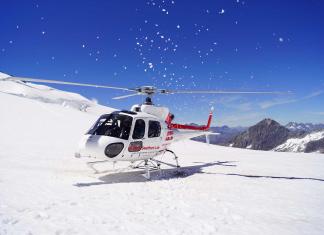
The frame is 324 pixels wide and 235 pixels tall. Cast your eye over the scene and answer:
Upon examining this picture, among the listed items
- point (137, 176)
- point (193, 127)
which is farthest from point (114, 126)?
point (193, 127)

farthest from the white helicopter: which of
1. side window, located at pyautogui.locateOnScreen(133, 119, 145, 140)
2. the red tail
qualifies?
the red tail

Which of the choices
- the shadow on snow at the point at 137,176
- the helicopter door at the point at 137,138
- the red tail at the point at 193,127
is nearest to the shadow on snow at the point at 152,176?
the shadow on snow at the point at 137,176

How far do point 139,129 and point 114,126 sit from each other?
1.12 metres

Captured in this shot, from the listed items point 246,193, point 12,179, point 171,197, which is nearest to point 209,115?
point 246,193

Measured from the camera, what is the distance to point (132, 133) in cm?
1128

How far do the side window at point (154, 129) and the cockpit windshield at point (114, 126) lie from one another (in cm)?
127

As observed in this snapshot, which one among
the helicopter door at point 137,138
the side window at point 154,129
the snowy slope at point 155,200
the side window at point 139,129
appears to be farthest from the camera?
the side window at point 154,129

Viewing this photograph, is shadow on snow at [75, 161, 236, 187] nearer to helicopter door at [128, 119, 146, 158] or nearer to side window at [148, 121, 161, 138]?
helicopter door at [128, 119, 146, 158]

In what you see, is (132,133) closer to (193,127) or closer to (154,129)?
(154,129)

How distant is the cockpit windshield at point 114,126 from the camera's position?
10781 mm

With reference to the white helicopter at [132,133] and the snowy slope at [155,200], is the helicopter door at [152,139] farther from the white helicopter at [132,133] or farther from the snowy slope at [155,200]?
the snowy slope at [155,200]

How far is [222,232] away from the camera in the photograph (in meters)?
5.72

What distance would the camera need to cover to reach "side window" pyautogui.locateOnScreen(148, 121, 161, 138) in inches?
484

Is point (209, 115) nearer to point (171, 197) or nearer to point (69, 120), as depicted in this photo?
point (171, 197)
